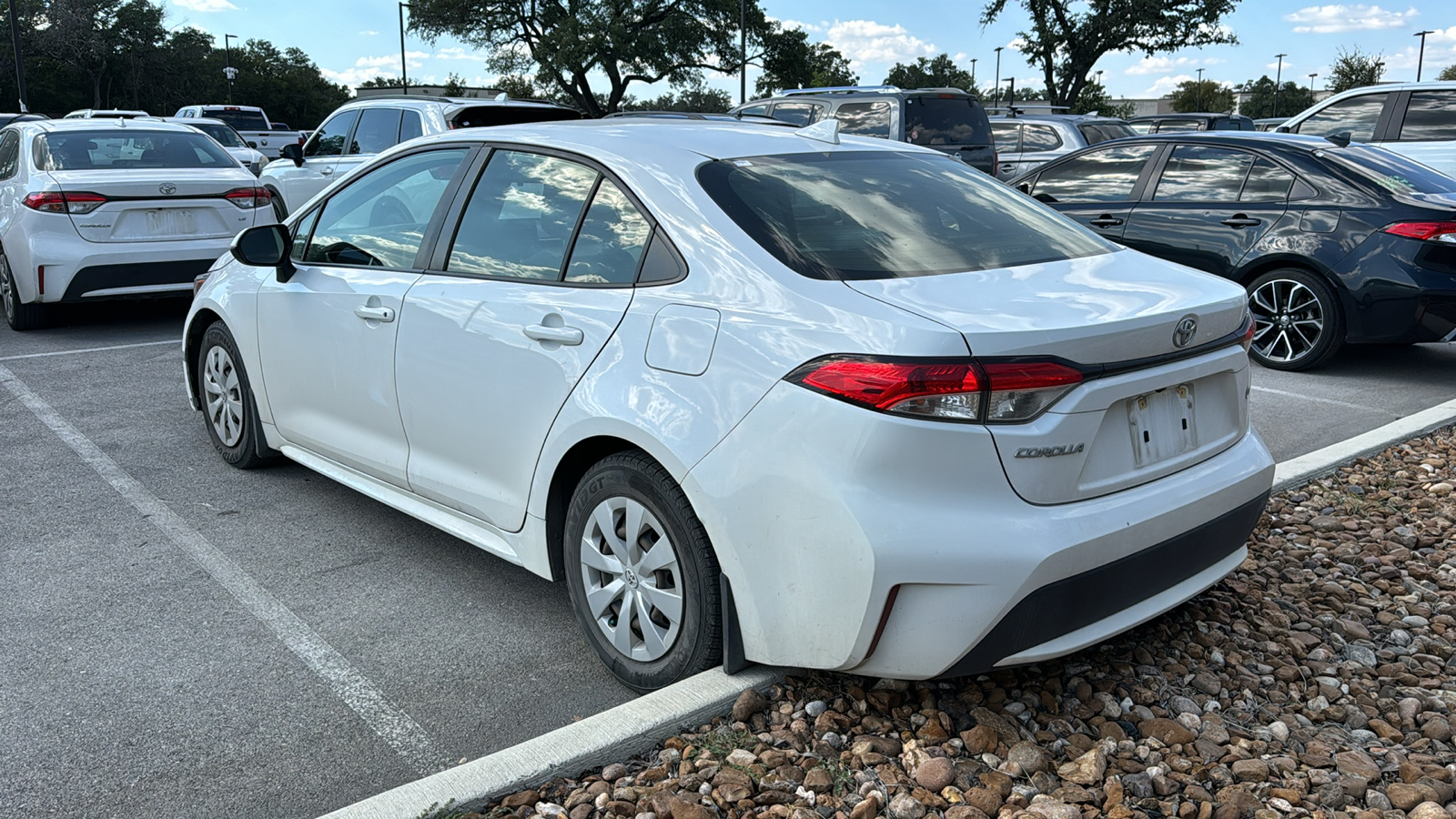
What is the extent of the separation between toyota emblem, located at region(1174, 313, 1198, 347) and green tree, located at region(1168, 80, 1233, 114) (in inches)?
3220

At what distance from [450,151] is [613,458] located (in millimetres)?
1535

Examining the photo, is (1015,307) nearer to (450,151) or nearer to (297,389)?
(450,151)

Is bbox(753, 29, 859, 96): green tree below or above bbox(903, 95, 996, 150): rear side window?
above

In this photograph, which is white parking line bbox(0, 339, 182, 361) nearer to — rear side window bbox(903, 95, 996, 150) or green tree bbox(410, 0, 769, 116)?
→ rear side window bbox(903, 95, 996, 150)

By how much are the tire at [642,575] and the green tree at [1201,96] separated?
270ft

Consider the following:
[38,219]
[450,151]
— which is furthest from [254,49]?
[450,151]

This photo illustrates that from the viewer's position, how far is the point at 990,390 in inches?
101

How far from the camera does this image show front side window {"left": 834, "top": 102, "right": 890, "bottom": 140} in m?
13.1

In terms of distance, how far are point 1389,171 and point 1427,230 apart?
696mm

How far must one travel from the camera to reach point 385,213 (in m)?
4.25

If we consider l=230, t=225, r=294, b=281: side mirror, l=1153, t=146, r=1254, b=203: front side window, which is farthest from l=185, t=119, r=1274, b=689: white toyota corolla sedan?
l=1153, t=146, r=1254, b=203: front side window

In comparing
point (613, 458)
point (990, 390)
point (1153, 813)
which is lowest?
point (1153, 813)

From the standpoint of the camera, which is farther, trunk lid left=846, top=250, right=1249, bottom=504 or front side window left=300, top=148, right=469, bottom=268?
front side window left=300, top=148, right=469, bottom=268

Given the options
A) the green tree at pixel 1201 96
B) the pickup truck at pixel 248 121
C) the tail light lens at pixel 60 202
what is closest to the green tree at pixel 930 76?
the green tree at pixel 1201 96
